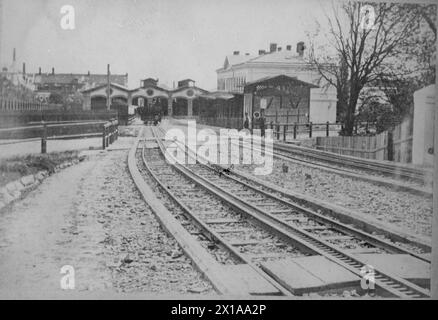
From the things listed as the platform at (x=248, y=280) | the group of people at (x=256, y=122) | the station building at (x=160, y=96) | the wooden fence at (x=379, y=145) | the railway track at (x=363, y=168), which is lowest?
the platform at (x=248, y=280)

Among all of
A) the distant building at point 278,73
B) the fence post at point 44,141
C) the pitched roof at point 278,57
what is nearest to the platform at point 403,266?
the distant building at point 278,73

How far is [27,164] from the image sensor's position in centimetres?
495

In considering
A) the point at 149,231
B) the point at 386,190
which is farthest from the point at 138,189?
the point at 386,190

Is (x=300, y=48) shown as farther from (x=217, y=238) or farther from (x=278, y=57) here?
(x=217, y=238)

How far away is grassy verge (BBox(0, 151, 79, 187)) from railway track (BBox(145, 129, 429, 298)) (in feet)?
3.98

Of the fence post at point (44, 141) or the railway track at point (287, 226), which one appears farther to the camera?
the fence post at point (44, 141)

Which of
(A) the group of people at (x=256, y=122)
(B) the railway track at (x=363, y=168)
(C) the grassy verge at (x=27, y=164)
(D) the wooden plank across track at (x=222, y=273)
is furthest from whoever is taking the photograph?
(A) the group of people at (x=256, y=122)

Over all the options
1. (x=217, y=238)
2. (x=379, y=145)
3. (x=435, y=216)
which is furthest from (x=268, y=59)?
(x=435, y=216)

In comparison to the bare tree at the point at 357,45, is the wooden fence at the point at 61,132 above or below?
below

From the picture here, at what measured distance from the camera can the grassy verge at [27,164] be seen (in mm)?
4363

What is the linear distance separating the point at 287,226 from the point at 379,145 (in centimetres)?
181

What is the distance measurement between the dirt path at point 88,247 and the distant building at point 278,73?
167cm

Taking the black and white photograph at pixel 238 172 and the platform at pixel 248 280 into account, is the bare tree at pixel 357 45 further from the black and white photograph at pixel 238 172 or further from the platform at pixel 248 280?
the platform at pixel 248 280
